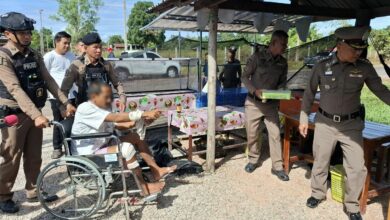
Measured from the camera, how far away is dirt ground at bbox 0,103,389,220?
3.30 metres

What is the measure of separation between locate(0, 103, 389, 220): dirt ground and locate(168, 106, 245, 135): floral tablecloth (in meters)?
0.62

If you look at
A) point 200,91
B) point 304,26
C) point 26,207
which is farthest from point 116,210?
point 304,26

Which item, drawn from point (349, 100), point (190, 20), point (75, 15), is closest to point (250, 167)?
point (349, 100)

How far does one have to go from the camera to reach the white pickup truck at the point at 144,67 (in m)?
5.88

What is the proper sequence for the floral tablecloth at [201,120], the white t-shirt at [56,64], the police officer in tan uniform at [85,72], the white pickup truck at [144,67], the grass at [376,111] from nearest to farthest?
the police officer in tan uniform at [85,72] → the floral tablecloth at [201,120] → the white t-shirt at [56,64] → the white pickup truck at [144,67] → the grass at [376,111]

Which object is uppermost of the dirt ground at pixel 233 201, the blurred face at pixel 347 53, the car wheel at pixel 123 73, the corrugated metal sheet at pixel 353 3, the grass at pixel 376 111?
the corrugated metal sheet at pixel 353 3

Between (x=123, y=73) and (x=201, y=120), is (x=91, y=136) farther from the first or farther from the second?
(x=123, y=73)

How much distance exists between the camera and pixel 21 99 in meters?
2.88

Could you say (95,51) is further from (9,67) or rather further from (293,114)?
(293,114)

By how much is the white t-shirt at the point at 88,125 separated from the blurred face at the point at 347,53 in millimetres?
2251

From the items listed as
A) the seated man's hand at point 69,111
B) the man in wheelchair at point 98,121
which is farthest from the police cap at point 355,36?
the seated man's hand at point 69,111

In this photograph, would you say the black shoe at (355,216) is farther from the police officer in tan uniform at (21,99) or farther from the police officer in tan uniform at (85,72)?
the police officer in tan uniform at (21,99)

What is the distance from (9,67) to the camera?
291 cm

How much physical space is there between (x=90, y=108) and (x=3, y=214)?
146 cm
